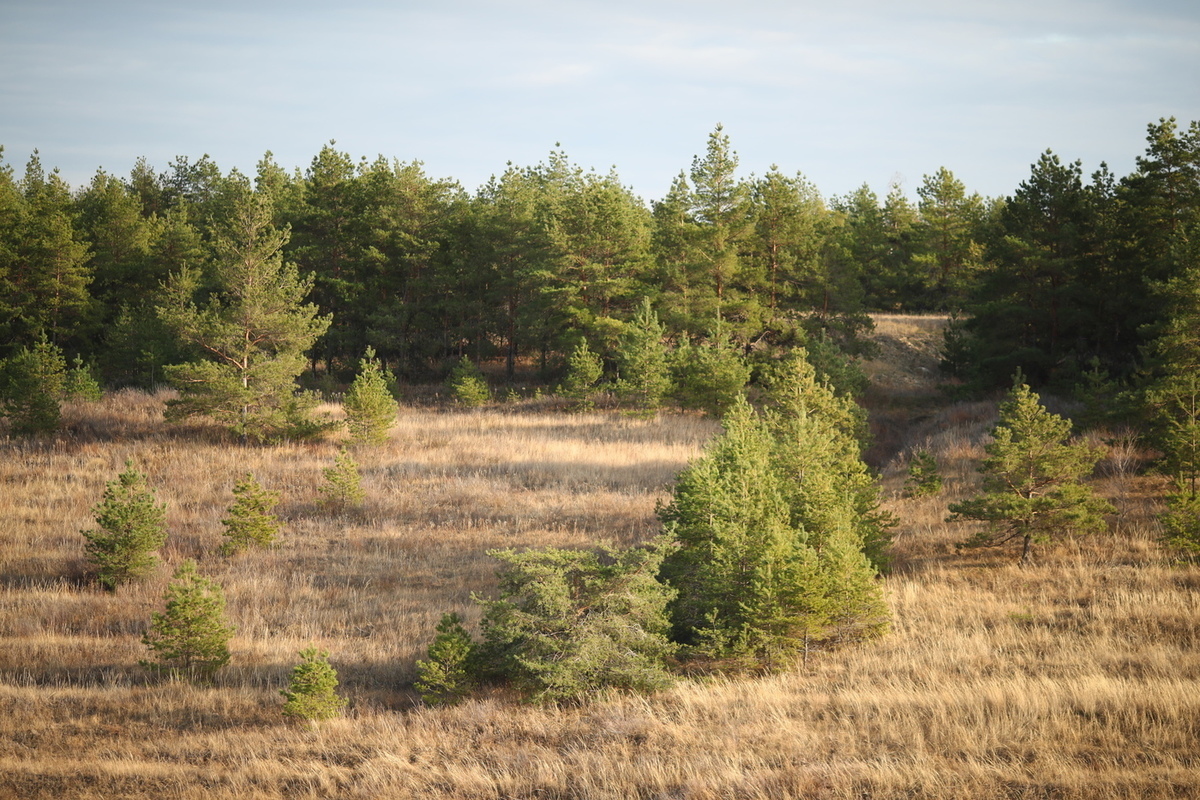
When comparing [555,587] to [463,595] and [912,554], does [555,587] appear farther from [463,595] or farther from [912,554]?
[912,554]

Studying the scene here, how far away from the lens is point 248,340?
23500mm

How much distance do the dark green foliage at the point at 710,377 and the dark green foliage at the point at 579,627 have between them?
17.7 metres

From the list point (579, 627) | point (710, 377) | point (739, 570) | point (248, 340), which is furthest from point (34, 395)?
point (739, 570)

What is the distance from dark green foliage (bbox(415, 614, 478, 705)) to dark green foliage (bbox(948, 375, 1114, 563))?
867 centimetres

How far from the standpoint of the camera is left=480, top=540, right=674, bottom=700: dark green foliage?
892cm

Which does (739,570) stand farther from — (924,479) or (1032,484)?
(924,479)

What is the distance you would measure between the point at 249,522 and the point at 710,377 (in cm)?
1621

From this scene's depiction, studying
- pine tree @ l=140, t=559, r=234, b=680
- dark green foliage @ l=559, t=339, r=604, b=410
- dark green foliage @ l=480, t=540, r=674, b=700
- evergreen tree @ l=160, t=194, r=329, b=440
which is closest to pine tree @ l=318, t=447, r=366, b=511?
evergreen tree @ l=160, t=194, r=329, b=440

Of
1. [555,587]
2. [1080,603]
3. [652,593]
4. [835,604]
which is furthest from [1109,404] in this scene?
[555,587]

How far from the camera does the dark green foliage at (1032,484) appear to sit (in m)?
12.9

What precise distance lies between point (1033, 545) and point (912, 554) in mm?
2000

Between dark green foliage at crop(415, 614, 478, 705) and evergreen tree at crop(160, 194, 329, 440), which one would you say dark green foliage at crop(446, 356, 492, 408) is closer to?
evergreen tree at crop(160, 194, 329, 440)

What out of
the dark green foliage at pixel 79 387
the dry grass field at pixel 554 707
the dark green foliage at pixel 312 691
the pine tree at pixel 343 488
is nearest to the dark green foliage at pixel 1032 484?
the dry grass field at pixel 554 707

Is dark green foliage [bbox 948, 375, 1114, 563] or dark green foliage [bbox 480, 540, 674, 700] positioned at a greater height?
dark green foliage [bbox 948, 375, 1114, 563]
